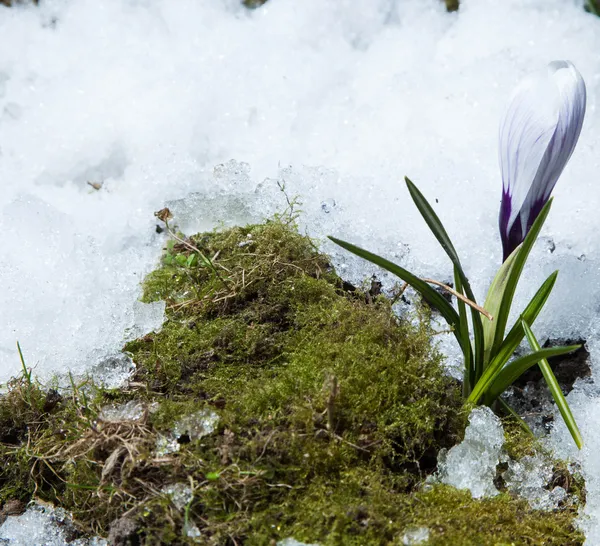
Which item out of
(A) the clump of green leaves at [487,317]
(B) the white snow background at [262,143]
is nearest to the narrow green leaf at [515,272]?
(A) the clump of green leaves at [487,317]

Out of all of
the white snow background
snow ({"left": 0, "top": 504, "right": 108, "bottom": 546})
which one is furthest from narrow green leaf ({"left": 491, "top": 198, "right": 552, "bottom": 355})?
snow ({"left": 0, "top": 504, "right": 108, "bottom": 546})

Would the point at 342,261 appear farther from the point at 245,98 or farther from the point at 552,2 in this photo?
the point at 552,2

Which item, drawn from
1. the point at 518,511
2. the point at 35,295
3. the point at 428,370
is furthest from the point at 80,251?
the point at 518,511

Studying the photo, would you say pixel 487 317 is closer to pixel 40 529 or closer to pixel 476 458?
pixel 476 458

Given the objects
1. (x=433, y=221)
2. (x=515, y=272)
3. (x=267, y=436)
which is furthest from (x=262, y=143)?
(x=267, y=436)

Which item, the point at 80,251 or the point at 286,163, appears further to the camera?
the point at 286,163

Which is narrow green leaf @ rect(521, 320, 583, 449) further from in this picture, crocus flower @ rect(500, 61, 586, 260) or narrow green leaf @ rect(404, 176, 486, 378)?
crocus flower @ rect(500, 61, 586, 260)

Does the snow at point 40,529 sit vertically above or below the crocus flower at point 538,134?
below

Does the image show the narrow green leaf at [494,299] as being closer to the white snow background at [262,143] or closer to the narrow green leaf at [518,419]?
the narrow green leaf at [518,419]
